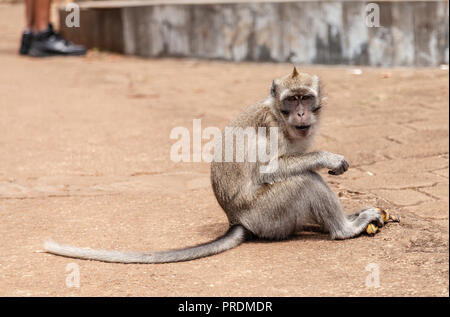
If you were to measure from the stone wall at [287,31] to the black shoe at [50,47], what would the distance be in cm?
72

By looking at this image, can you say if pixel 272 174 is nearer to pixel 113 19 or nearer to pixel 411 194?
pixel 411 194

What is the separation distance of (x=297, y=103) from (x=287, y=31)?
5756 millimetres

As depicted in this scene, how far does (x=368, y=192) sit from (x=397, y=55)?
4.52 meters

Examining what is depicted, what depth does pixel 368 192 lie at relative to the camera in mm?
5352

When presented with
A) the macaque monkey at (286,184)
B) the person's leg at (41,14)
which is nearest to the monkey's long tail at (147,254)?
the macaque monkey at (286,184)

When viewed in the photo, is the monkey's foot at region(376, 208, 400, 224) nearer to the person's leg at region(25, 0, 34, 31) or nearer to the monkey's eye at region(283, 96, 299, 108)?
the monkey's eye at region(283, 96, 299, 108)

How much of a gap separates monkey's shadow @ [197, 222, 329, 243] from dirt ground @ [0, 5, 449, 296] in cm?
2

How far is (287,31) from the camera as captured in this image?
996cm

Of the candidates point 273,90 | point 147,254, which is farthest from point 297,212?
point 147,254

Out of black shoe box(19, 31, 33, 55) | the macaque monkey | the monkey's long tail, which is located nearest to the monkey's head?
the macaque monkey

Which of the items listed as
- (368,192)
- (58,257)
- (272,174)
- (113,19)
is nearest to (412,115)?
(368,192)

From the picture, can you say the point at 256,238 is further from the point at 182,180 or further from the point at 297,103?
the point at 182,180

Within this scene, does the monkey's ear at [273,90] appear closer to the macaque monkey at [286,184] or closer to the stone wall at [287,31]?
the macaque monkey at [286,184]

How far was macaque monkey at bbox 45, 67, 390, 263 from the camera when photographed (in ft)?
14.2
